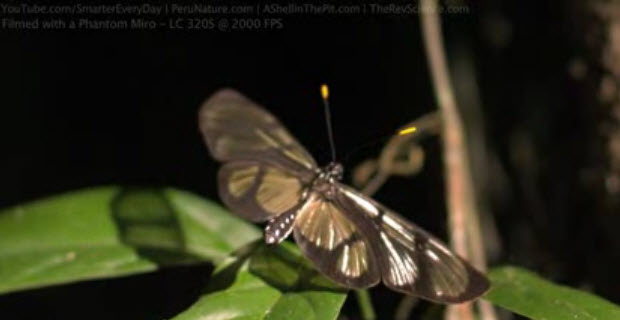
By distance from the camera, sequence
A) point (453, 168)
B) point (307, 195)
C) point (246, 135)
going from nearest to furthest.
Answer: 1. point (307, 195)
2. point (246, 135)
3. point (453, 168)

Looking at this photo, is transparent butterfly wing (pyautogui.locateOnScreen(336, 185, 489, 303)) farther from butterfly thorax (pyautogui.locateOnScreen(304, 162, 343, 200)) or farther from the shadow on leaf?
the shadow on leaf

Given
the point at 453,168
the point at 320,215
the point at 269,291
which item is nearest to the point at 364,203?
A: the point at 320,215

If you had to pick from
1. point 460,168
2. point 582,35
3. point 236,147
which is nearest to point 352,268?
point 236,147

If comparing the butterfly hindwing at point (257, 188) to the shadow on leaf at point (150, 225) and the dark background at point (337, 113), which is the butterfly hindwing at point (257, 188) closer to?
the shadow on leaf at point (150, 225)

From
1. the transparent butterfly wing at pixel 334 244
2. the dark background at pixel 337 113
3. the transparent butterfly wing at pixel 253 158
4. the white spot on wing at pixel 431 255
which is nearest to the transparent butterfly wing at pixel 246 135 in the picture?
the transparent butterfly wing at pixel 253 158

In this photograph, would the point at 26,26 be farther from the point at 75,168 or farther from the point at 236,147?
the point at 236,147

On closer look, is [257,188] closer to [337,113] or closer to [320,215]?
[320,215]

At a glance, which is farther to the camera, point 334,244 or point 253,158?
point 253,158
